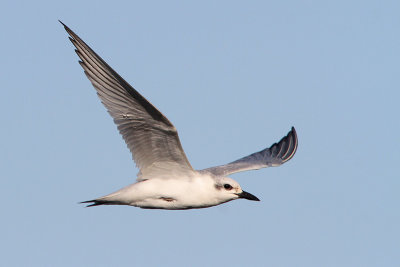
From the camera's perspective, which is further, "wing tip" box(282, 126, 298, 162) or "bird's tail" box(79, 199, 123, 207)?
"wing tip" box(282, 126, 298, 162)

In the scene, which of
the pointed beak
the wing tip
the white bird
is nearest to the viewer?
the white bird

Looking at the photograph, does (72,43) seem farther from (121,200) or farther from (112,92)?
(121,200)

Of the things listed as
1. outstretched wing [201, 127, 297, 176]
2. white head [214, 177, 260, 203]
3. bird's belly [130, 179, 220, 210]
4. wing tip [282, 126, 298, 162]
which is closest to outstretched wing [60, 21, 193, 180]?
bird's belly [130, 179, 220, 210]

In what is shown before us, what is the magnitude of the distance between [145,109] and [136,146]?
101cm

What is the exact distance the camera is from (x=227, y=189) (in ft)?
41.9

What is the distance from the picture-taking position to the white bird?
38.0 ft

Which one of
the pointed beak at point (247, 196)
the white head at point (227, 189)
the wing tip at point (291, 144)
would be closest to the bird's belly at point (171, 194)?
the white head at point (227, 189)

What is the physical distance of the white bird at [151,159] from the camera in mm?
11594

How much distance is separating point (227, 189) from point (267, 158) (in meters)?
3.95

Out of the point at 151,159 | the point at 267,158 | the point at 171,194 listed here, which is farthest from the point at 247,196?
the point at 267,158

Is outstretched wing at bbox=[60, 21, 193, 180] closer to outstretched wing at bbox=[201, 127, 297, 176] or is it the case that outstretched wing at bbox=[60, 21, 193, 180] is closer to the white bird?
the white bird

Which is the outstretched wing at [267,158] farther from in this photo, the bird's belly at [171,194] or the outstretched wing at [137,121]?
the outstretched wing at [137,121]

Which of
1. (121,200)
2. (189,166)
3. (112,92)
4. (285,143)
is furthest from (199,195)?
(285,143)

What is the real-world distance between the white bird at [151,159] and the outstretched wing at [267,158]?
1.81 meters
